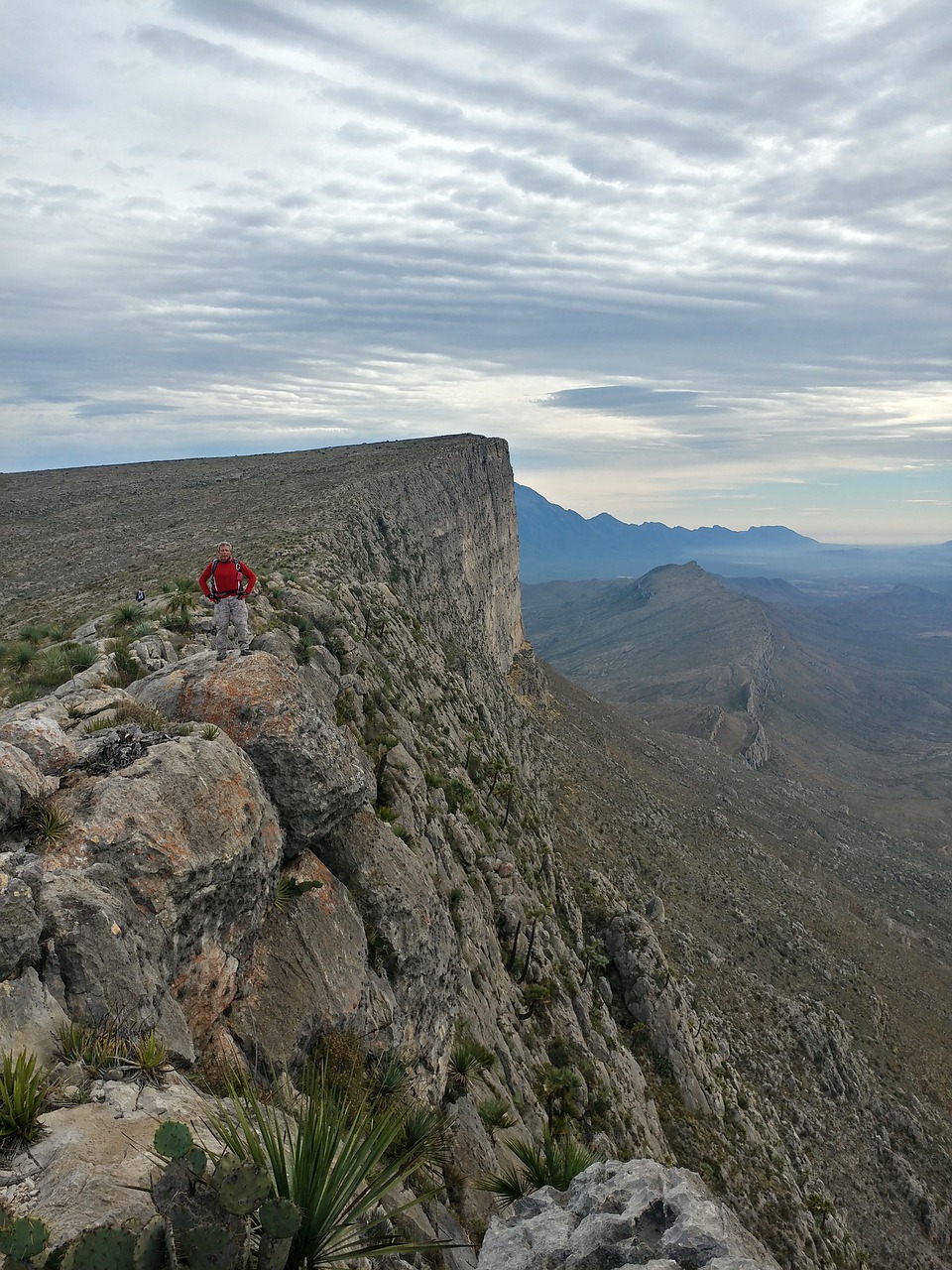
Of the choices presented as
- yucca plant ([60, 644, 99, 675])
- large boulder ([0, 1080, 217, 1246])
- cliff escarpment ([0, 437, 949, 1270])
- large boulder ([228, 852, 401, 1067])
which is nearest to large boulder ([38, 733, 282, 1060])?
cliff escarpment ([0, 437, 949, 1270])

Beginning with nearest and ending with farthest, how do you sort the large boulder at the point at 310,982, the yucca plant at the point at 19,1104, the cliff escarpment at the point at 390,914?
the yucca plant at the point at 19,1104 < the cliff escarpment at the point at 390,914 < the large boulder at the point at 310,982

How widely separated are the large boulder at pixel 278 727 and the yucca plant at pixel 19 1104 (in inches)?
205

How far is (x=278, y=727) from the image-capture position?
1039 cm

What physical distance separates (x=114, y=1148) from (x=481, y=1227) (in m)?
6.94

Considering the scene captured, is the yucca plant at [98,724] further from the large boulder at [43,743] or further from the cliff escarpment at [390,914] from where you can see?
the large boulder at [43,743]

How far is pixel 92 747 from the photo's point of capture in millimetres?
8867

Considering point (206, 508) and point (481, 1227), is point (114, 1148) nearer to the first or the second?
point (481, 1227)

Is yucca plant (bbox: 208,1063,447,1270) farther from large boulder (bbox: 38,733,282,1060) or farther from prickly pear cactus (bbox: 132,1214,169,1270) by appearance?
large boulder (bbox: 38,733,282,1060)

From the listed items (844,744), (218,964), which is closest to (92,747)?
(218,964)

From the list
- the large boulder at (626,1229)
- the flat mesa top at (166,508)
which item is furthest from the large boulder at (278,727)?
the flat mesa top at (166,508)

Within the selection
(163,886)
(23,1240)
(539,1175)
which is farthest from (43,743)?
(539,1175)

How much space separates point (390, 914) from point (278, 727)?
424 centimetres

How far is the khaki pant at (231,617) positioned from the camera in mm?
12680

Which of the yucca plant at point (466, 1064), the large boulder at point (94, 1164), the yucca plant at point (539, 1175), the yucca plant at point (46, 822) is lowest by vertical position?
the yucca plant at point (466, 1064)
